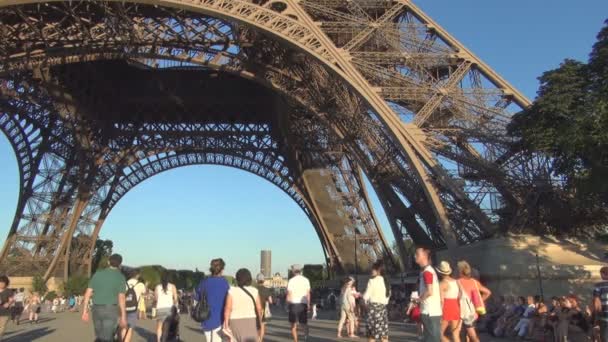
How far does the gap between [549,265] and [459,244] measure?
8.94 feet

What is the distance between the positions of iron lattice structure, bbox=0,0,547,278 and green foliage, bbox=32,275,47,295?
Result: 1.08 metres

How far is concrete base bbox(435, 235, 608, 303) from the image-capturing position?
17812 millimetres

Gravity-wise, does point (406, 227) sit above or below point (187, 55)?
below

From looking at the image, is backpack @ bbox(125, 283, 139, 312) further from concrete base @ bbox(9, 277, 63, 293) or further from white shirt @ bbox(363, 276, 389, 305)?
concrete base @ bbox(9, 277, 63, 293)

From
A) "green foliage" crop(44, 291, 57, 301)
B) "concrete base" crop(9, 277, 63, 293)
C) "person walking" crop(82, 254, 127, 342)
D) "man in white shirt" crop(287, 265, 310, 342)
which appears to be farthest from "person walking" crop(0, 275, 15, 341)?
"green foliage" crop(44, 291, 57, 301)

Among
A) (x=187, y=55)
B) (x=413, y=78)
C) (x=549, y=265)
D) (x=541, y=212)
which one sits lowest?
(x=549, y=265)

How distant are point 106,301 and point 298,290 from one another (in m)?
4.30

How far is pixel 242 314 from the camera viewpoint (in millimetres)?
6648

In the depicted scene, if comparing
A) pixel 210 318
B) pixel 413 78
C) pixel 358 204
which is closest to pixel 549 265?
pixel 413 78

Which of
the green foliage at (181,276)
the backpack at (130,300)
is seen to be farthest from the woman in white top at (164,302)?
the green foliage at (181,276)

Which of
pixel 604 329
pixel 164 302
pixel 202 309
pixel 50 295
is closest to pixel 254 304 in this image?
pixel 202 309

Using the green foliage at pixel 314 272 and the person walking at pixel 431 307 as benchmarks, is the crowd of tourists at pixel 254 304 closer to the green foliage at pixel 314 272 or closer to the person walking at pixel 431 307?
the person walking at pixel 431 307

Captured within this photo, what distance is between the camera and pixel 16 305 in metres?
21.8

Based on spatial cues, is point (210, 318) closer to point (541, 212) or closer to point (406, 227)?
point (541, 212)
